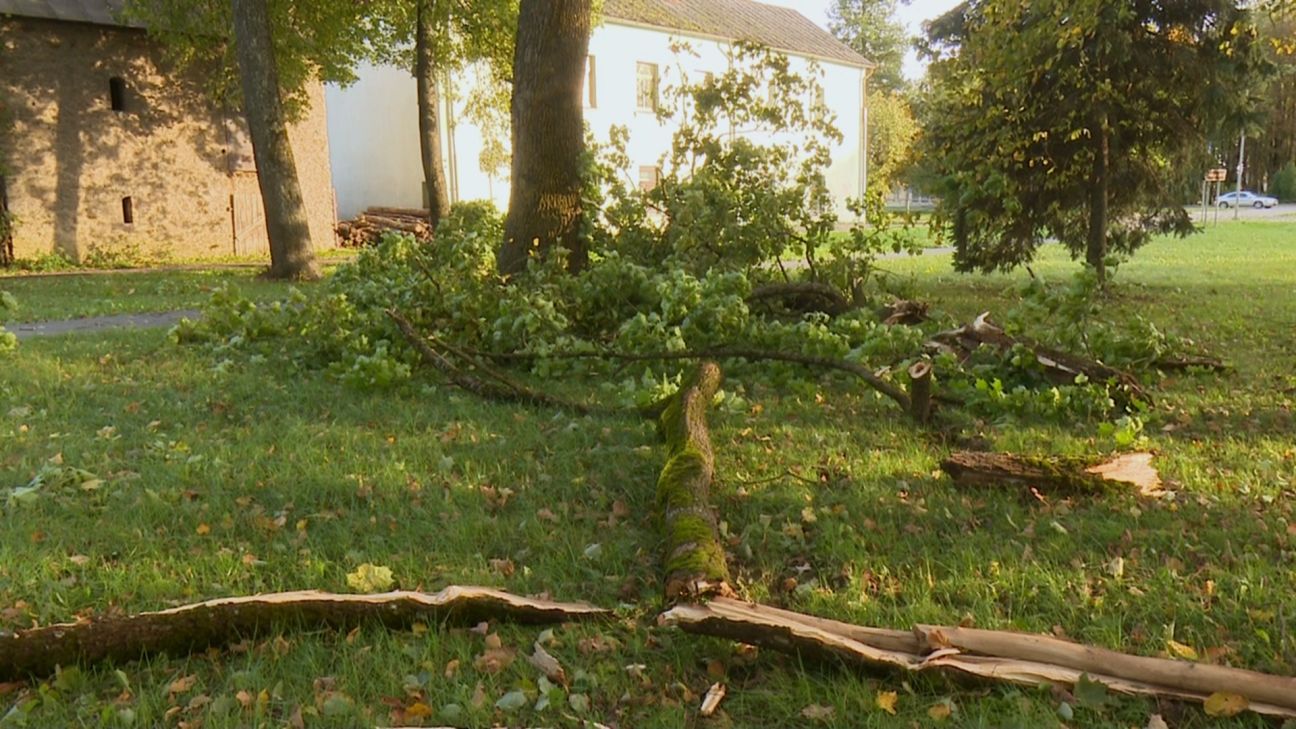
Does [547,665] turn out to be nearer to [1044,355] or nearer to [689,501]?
[689,501]

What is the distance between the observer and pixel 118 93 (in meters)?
20.5

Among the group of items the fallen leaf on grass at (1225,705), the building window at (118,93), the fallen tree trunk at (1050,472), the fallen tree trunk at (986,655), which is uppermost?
the building window at (118,93)

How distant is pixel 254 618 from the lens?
9.78 feet

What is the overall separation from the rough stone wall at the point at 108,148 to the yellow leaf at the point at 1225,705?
2202 centimetres

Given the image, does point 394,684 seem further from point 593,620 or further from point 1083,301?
point 1083,301

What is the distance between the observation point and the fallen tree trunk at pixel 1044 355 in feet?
18.8

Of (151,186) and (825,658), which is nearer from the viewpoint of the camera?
(825,658)

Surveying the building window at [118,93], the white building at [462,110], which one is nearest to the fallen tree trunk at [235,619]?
the building window at [118,93]

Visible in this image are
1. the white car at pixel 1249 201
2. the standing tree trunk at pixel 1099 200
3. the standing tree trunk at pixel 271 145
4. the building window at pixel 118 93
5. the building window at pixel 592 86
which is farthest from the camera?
the white car at pixel 1249 201

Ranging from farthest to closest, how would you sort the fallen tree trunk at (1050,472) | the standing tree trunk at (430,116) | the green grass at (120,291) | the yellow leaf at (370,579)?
the standing tree trunk at (430,116) < the green grass at (120,291) < the fallen tree trunk at (1050,472) < the yellow leaf at (370,579)

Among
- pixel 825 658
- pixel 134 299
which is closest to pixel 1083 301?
pixel 825 658

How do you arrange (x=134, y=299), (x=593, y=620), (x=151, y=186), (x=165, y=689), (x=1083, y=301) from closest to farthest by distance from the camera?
(x=165, y=689) → (x=593, y=620) → (x=1083, y=301) → (x=134, y=299) → (x=151, y=186)

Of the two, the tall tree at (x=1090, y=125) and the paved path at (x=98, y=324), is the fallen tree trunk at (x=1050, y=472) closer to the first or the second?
the tall tree at (x=1090, y=125)

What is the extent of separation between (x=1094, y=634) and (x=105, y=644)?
9.76ft
